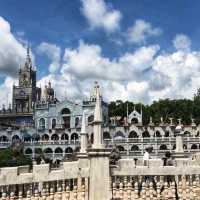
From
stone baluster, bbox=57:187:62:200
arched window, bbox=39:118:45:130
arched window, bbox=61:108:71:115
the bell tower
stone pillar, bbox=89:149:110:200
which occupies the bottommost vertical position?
stone baluster, bbox=57:187:62:200

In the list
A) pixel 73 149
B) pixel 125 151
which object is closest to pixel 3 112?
pixel 73 149

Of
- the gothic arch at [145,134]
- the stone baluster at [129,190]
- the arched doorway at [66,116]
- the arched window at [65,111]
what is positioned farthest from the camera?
the arched window at [65,111]

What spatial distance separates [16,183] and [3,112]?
298 feet

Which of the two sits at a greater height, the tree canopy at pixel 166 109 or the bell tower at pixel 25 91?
the bell tower at pixel 25 91

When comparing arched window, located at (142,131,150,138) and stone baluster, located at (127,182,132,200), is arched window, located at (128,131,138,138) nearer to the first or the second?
arched window, located at (142,131,150,138)

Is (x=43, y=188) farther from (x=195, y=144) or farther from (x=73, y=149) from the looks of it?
(x=73, y=149)

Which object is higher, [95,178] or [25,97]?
[25,97]

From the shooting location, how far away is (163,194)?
43.7 ft

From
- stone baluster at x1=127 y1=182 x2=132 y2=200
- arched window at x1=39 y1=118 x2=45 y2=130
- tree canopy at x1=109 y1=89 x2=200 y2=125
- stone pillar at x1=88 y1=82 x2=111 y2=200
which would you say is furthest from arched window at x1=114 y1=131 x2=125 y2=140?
stone pillar at x1=88 y1=82 x2=111 y2=200

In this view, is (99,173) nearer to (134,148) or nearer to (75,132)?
(134,148)

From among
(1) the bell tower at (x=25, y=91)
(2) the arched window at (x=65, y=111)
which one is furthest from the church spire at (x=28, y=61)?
(2) the arched window at (x=65, y=111)

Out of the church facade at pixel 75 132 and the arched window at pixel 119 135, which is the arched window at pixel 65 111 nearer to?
the church facade at pixel 75 132

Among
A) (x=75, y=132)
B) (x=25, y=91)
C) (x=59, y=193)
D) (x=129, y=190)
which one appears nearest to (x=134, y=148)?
(x=75, y=132)

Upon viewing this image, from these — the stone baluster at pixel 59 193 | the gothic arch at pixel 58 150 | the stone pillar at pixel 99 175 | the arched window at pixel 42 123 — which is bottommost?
the stone baluster at pixel 59 193
